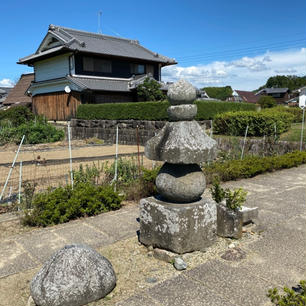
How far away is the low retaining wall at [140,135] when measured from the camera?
11609 millimetres

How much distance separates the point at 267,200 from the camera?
604 centimetres

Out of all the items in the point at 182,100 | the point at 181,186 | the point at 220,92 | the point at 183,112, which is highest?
the point at 220,92

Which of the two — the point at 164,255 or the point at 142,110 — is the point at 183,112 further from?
the point at 142,110

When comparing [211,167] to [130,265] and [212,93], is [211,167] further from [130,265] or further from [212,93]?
[212,93]

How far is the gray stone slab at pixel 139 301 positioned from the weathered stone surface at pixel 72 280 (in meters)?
0.24

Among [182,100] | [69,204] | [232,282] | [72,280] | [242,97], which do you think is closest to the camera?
[72,280]

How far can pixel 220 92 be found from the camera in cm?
7912

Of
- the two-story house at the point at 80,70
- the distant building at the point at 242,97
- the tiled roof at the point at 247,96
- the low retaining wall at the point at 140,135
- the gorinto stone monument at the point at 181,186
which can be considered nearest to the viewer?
the gorinto stone monument at the point at 181,186

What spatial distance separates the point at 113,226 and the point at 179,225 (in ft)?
5.24

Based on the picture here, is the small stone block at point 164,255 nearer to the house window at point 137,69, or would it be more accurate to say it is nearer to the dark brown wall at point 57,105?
the dark brown wall at point 57,105

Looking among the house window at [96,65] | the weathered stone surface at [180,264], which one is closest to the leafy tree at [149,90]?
the house window at [96,65]

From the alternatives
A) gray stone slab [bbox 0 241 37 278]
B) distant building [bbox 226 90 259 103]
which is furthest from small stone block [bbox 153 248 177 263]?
distant building [bbox 226 90 259 103]

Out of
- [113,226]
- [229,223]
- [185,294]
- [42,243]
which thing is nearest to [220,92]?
[113,226]

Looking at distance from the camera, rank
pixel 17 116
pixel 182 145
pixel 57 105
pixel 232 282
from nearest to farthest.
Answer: pixel 232 282 → pixel 182 145 → pixel 17 116 → pixel 57 105
